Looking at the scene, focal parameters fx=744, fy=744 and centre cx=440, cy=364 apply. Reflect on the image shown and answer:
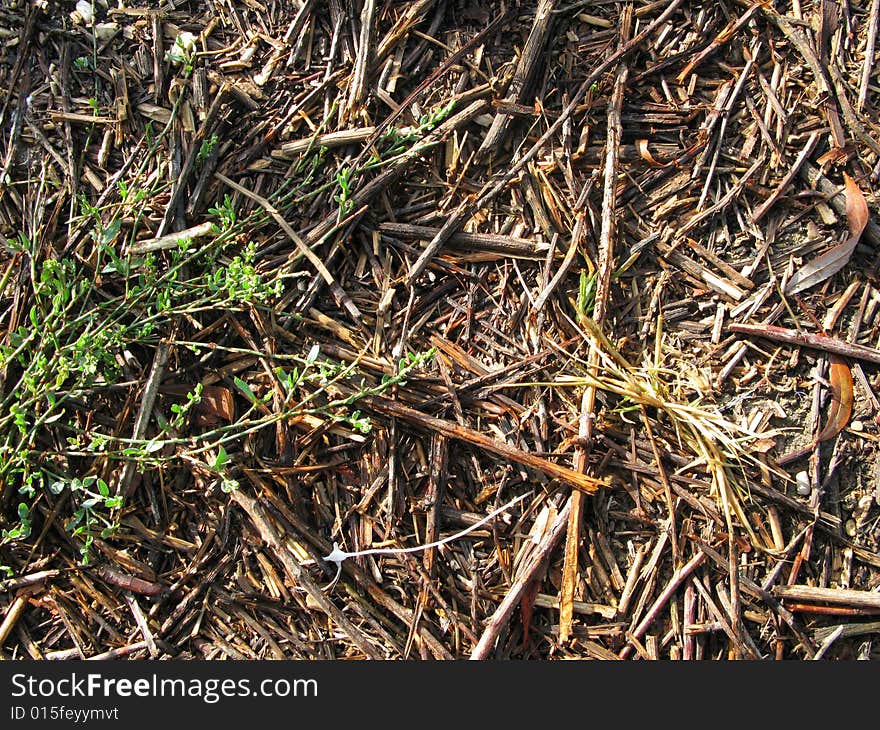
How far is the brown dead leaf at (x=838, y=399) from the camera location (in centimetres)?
194

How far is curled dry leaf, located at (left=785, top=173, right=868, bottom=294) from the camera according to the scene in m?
2.01

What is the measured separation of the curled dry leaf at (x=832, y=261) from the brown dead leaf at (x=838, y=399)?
224 mm

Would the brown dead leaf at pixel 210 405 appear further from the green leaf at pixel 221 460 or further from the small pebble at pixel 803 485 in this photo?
the small pebble at pixel 803 485

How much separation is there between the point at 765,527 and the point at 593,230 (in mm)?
899

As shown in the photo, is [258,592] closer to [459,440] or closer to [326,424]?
[326,424]

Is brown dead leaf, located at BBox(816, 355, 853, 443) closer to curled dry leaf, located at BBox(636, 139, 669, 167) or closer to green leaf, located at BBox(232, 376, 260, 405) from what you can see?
curled dry leaf, located at BBox(636, 139, 669, 167)

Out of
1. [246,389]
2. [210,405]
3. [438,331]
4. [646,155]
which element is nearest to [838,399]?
[646,155]

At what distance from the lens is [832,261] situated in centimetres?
201

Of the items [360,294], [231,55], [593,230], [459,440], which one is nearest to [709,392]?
[593,230]

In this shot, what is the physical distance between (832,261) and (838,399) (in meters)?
0.38

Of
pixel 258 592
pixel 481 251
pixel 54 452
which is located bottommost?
pixel 258 592

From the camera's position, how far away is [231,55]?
7.08 feet

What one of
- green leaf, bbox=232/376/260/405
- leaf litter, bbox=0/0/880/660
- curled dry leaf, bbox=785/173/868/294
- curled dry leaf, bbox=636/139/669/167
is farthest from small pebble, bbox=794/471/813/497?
green leaf, bbox=232/376/260/405

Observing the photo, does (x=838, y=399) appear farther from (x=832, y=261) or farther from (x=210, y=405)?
(x=210, y=405)
